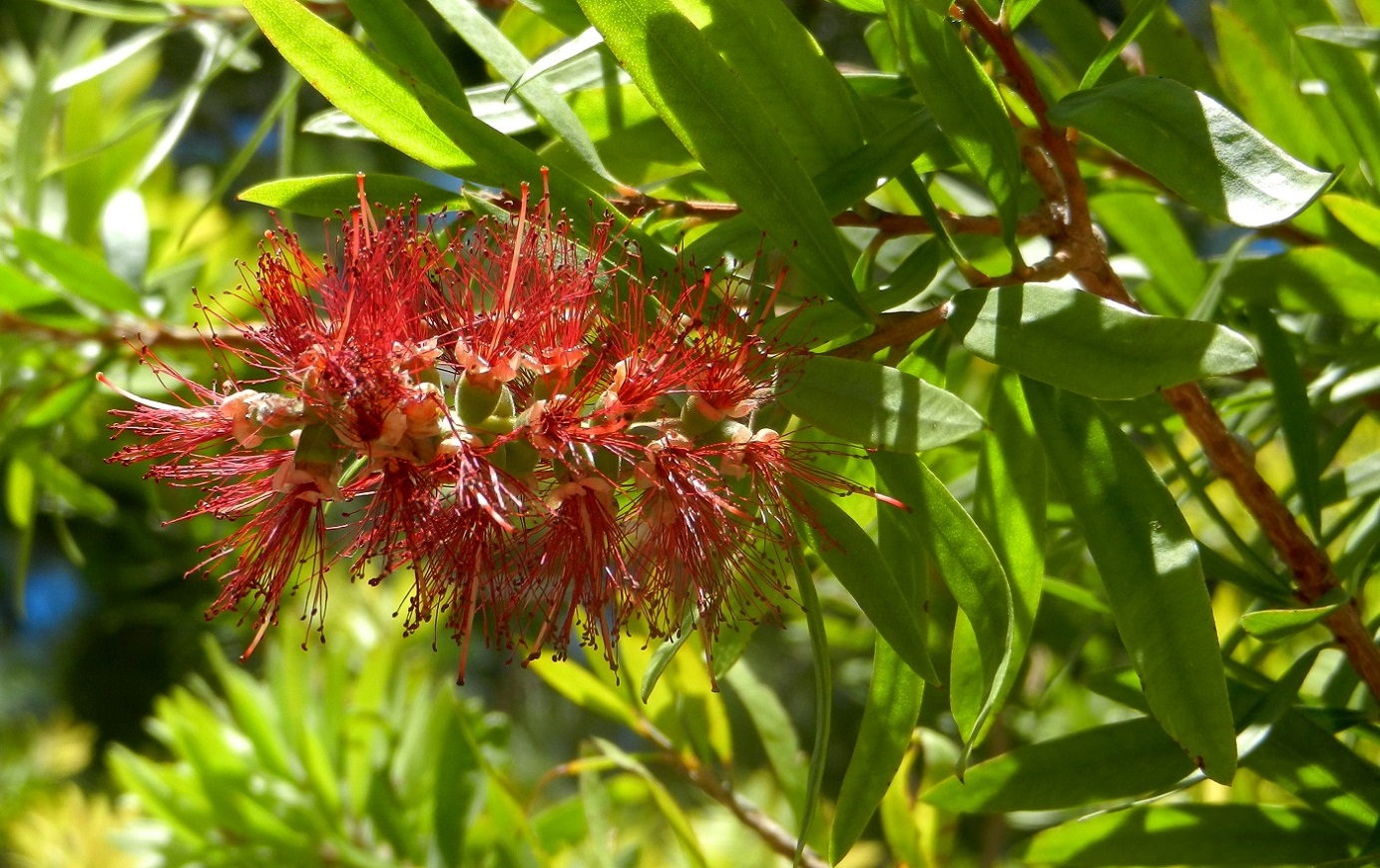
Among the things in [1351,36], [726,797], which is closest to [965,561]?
[1351,36]

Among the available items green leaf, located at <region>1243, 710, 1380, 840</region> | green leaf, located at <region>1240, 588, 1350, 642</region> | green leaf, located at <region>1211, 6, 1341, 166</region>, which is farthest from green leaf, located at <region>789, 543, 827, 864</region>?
green leaf, located at <region>1211, 6, 1341, 166</region>

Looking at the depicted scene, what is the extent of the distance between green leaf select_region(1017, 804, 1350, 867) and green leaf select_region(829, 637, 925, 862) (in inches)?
9.0

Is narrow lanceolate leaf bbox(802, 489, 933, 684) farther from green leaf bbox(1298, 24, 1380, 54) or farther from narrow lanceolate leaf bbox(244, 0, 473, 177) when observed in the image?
green leaf bbox(1298, 24, 1380, 54)

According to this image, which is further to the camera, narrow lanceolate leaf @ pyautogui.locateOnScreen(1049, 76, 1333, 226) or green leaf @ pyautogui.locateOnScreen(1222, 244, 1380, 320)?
green leaf @ pyautogui.locateOnScreen(1222, 244, 1380, 320)

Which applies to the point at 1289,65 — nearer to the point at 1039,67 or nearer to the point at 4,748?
the point at 1039,67

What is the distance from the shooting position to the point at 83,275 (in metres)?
1.30

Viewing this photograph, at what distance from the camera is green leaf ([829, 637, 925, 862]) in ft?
2.48

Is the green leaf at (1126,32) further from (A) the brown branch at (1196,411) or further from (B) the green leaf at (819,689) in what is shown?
(B) the green leaf at (819,689)

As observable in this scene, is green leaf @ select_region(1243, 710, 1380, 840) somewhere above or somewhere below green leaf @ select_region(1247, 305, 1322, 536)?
below

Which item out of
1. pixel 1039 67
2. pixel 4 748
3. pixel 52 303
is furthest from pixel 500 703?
pixel 1039 67

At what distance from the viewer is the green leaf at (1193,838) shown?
896 millimetres

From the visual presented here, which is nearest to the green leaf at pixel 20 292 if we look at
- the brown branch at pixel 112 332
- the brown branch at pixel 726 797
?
the brown branch at pixel 112 332

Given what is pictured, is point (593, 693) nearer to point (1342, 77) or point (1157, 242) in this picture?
point (1157, 242)

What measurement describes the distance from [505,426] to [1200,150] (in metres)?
0.40
